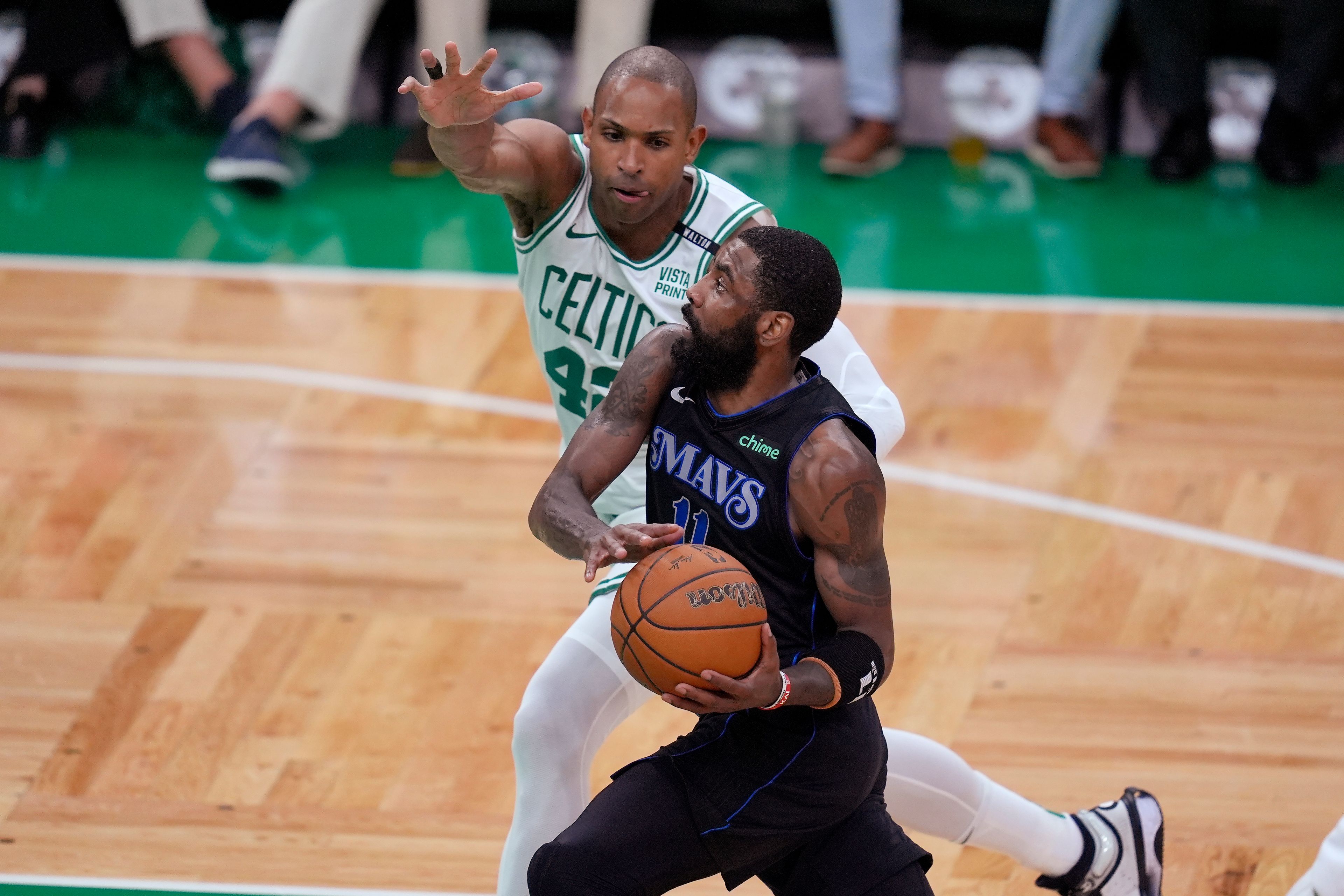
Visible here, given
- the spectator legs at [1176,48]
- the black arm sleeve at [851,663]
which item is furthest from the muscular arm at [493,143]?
the spectator legs at [1176,48]

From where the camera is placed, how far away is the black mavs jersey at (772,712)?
308cm

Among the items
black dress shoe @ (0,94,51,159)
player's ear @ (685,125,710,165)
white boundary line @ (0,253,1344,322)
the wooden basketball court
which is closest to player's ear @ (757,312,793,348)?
player's ear @ (685,125,710,165)

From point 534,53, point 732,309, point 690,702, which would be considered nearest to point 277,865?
point 690,702

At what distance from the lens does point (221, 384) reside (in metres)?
6.67

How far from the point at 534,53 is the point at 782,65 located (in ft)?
4.59

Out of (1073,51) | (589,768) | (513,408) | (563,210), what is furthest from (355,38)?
(589,768)

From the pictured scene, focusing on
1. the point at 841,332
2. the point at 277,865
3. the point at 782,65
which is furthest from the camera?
the point at 782,65

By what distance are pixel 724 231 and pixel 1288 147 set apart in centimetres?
579

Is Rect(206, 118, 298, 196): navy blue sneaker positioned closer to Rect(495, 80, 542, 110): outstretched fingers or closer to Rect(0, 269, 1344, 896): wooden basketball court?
Rect(0, 269, 1344, 896): wooden basketball court

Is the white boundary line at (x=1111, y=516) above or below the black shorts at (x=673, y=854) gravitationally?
below

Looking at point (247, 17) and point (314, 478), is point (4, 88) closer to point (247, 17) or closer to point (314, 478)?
point (247, 17)

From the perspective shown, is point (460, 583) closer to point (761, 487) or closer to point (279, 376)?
point (279, 376)

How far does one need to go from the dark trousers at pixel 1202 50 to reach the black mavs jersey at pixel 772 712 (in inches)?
239

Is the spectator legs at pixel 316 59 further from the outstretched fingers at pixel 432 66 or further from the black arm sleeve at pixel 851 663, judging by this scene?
the black arm sleeve at pixel 851 663
